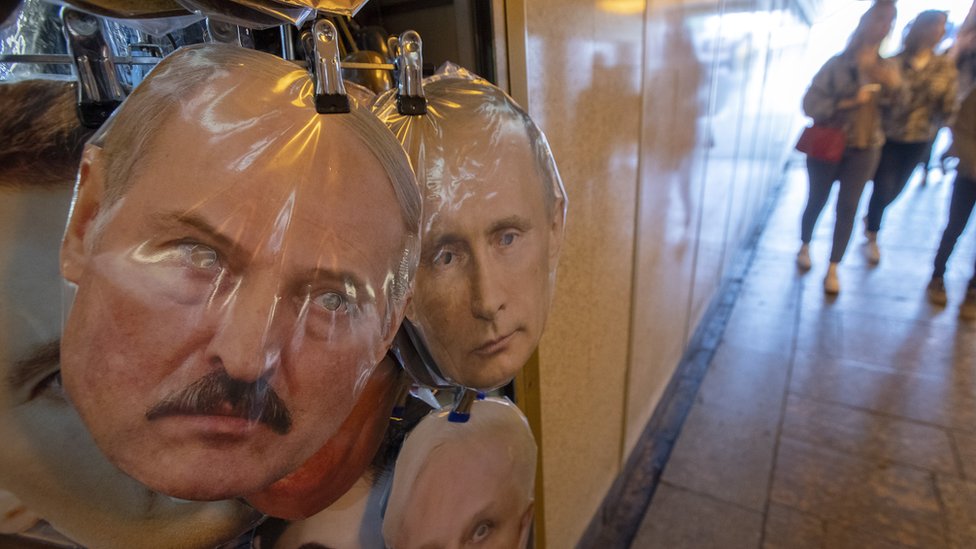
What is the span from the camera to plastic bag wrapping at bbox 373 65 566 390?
1.51 feet

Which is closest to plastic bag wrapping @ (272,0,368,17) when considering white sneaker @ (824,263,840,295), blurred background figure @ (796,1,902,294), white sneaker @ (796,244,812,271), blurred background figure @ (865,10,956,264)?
blurred background figure @ (796,1,902,294)

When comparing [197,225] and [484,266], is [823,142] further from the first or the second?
[197,225]

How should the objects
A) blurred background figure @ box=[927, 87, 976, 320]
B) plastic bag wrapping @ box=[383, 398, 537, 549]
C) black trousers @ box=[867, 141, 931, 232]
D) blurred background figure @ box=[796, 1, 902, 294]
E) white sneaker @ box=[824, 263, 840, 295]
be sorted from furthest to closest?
white sneaker @ box=[824, 263, 840, 295] → black trousers @ box=[867, 141, 931, 232] → blurred background figure @ box=[796, 1, 902, 294] → blurred background figure @ box=[927, 87, 976, 320] → plastic bag wrapping @ box=[383, 398, 537, 549]

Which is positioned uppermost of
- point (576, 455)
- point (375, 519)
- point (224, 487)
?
point (224, 487)

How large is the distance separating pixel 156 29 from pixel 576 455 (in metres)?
1.20

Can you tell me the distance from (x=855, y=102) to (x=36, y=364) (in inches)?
126

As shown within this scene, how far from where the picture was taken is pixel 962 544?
4.96 feet

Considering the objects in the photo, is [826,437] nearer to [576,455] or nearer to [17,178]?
[576,455]

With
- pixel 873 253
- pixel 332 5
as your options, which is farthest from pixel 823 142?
pixel 332 5

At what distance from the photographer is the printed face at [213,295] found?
11.2 inches

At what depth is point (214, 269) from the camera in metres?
Result: 0.30

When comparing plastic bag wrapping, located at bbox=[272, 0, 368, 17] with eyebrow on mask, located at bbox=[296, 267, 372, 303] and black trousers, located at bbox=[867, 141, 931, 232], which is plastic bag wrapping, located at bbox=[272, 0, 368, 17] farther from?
black trousers, located at bbox=[867, 141, 931, 232]

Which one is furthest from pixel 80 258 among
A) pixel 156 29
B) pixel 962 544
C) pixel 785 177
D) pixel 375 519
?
pixel 785 177

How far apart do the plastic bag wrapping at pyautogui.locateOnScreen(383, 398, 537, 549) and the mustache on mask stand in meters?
0.27
